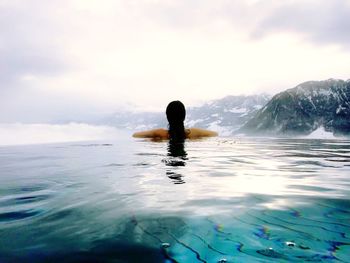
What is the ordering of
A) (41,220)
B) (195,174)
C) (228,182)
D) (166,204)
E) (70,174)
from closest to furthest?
(41,220)
(166,204)
(228,182)
(195,174)
(70,174)

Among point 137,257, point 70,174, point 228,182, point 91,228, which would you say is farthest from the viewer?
point 70,174

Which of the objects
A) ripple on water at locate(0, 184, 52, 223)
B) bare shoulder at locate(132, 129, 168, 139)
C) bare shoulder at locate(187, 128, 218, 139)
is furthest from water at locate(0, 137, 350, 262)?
bare shoulder at locate(187, 128, 218, 139)

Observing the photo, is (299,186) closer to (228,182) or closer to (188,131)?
(228,182)

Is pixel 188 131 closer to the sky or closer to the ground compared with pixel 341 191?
A: closer to the sky

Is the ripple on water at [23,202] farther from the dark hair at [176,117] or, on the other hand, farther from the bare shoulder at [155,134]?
the bare shoulder at [155,134]

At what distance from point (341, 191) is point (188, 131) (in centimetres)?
1303

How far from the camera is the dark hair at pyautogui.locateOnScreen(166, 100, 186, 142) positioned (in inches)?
573

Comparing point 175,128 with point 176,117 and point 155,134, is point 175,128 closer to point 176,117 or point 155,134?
point 176,117

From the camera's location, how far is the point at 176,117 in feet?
48.8

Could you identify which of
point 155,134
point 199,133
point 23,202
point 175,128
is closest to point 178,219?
point 23,202

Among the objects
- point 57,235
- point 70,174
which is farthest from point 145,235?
point 70,174

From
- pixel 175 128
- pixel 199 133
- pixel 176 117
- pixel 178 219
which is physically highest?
pixel 176 117

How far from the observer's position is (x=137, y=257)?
255 centimetres

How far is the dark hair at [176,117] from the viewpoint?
14550 mm
